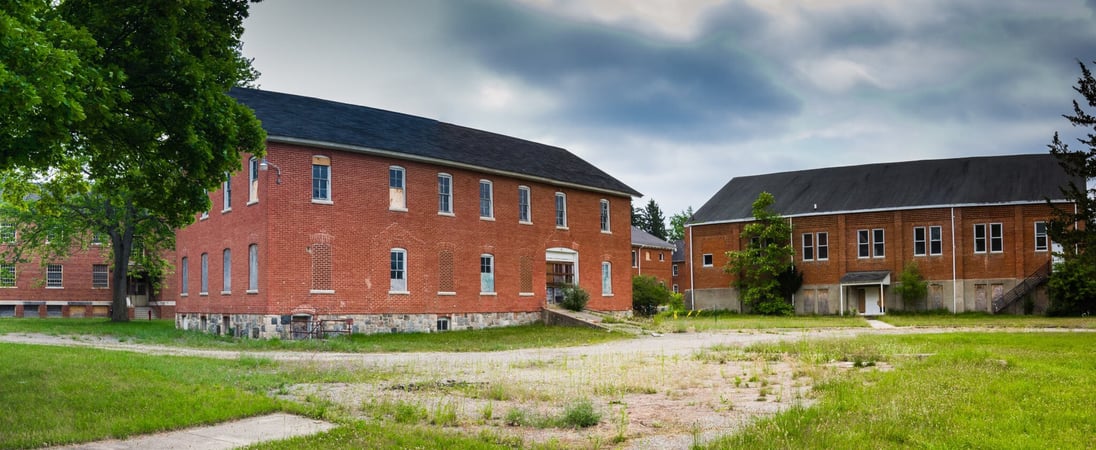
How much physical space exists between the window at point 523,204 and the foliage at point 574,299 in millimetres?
3505

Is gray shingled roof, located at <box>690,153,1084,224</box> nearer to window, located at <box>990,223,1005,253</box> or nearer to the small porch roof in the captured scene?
window, located at <box>990,223,1005,253</box>

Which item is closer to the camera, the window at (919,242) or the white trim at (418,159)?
the white trim at (418,159)

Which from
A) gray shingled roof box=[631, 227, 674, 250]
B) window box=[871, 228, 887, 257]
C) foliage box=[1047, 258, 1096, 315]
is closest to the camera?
foliage box=[1047, 258, 1096, 315]

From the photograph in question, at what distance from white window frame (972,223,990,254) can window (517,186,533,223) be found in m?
27.6

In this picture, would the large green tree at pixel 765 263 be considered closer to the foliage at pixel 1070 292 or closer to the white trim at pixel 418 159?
the foliage at pixel 1070 292

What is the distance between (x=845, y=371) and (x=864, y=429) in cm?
626

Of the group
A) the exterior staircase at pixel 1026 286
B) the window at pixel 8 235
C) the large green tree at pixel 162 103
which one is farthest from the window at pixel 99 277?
the exterior staircase at pixel 1026 286

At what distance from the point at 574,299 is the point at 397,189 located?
9.75 m

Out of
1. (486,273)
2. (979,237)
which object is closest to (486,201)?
(486,273)

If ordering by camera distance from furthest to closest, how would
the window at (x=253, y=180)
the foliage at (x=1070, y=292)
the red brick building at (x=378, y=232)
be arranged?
the foliage at (x=1070, y=292)
the window at (x=253, y=180)
the red brick building at (x=378, y=232)

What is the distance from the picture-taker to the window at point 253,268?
28516mm

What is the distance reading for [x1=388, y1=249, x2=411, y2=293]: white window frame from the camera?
100 ft

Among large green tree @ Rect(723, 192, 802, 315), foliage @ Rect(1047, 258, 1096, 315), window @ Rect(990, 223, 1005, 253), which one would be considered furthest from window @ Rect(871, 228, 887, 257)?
foliage @ Rect(1047, 258, 1096, 315)

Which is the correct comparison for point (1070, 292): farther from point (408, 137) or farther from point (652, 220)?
point (652, 220)
